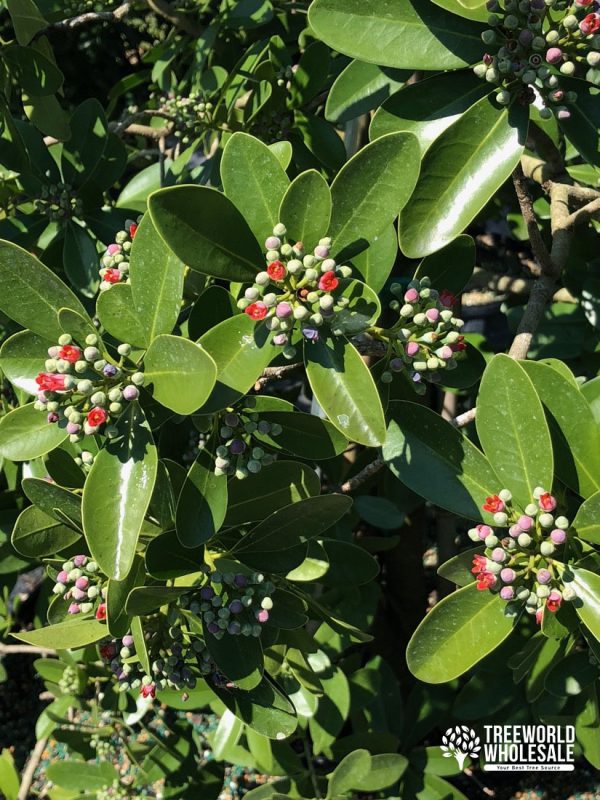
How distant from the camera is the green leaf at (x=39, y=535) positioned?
4.62ft

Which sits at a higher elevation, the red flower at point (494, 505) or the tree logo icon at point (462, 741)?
the red flower at point (494, 505)

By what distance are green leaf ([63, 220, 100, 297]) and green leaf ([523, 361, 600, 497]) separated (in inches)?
41.5

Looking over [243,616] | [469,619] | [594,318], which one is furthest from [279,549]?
[594,318]

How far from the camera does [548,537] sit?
1240mm

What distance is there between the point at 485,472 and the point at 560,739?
134cm

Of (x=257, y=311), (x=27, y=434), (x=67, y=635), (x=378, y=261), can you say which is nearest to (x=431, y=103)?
(x=378, y=261)

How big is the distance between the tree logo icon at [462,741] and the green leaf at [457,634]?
52.6 inches

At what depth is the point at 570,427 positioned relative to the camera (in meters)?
1.30

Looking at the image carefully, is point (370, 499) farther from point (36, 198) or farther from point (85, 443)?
point (36, 198)

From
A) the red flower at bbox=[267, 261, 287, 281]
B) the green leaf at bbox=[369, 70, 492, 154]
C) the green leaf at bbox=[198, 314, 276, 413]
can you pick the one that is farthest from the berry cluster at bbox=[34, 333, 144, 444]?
the green leaf at bbox=[369, 70, 492, 154]

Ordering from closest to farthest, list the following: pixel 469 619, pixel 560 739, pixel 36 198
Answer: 1. pixel 469 619
2. pixel 36 198
3. pixel 560 739

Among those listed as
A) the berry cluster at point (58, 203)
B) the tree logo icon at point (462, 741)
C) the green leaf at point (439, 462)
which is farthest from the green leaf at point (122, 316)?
the tree logo icon at point (462, 741)

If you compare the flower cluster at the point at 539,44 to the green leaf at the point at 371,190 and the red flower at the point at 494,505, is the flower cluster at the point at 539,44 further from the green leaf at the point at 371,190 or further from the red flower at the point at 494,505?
the red flower at the point at 494,505

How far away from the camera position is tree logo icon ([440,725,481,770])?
2445 mm
